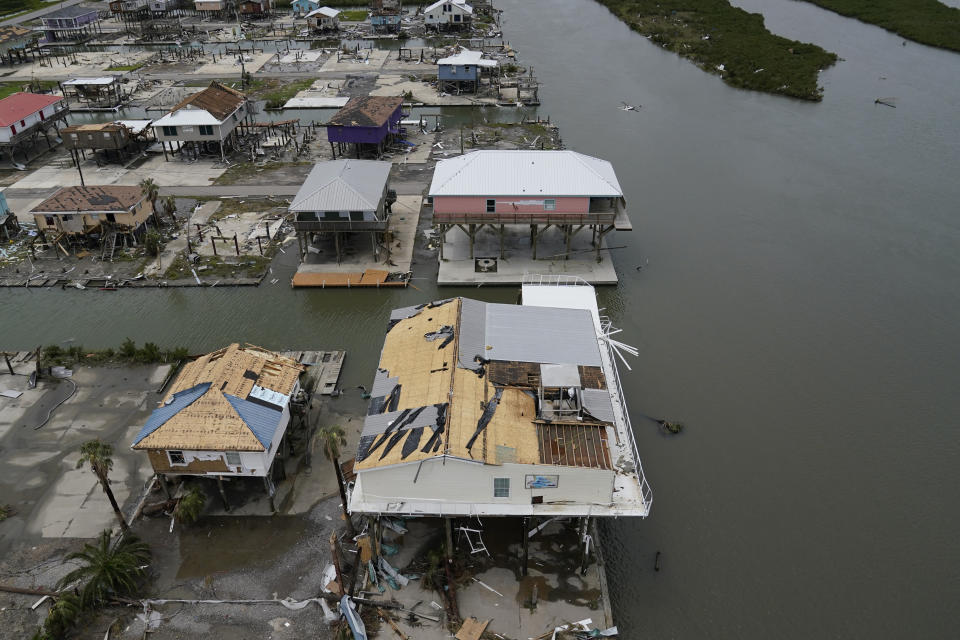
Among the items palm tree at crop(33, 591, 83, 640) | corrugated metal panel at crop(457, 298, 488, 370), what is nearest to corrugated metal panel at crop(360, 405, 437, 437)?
corrugated metal panel at crop(457, 298, 488, 370)

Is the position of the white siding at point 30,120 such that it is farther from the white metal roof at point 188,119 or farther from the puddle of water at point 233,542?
the puddle of water at point 233,542

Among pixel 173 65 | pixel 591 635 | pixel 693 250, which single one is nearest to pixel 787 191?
pixel 693 250

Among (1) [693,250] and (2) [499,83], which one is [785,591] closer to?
(1) [693,250]

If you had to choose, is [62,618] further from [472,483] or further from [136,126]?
[136,126]

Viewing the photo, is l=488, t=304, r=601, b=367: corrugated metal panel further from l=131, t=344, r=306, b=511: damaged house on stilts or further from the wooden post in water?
l=131, t=344, r=306, b=511: damaged house on stilts

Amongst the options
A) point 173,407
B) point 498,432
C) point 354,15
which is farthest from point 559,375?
point 354,15

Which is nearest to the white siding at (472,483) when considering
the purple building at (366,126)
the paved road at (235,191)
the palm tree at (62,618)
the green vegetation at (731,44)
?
the palm tree at (62,618)
